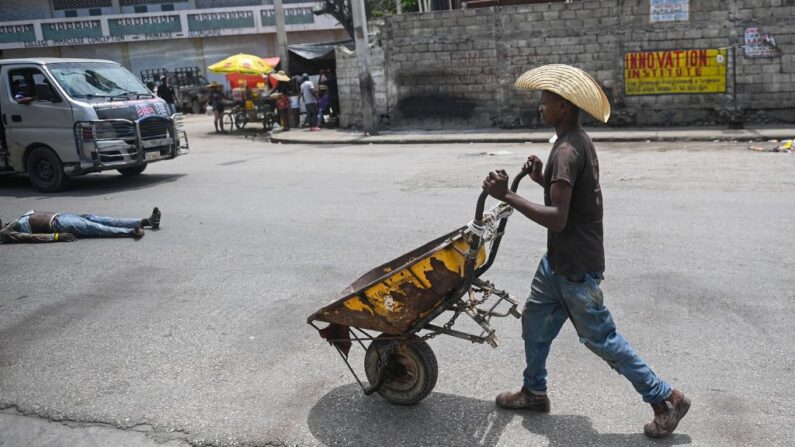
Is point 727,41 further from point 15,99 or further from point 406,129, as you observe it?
point 15,99

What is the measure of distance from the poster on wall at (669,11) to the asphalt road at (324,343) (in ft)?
23.1

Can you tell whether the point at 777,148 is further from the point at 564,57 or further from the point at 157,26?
the point at 157,26

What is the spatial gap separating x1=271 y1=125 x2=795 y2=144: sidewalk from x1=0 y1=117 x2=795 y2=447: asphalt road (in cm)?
480

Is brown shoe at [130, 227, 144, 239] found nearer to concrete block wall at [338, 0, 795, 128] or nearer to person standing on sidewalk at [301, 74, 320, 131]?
concrete block wall at [338, 0, 795, 128]

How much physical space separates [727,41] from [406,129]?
8.11m

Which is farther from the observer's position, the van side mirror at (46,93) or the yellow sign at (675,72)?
the yellow sign at (675,72)

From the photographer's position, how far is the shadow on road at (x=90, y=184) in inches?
468

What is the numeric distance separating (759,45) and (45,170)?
581 inches

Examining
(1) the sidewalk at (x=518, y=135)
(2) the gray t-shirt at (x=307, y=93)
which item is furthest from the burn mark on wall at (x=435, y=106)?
(2) the gray t-shirt at (x=307, y=93)

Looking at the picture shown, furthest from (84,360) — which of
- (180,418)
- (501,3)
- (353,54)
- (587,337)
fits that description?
(501,3)

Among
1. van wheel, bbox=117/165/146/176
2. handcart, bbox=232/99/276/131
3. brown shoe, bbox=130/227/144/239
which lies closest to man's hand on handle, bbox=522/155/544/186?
brown shoe, bbox=130/227/144/239

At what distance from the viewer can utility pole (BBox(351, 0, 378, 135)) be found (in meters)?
18.3

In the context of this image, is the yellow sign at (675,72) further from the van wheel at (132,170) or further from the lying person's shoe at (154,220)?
the lying person's shoe at (154,220)

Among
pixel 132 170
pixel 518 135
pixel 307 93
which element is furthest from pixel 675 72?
pixel 132 170
